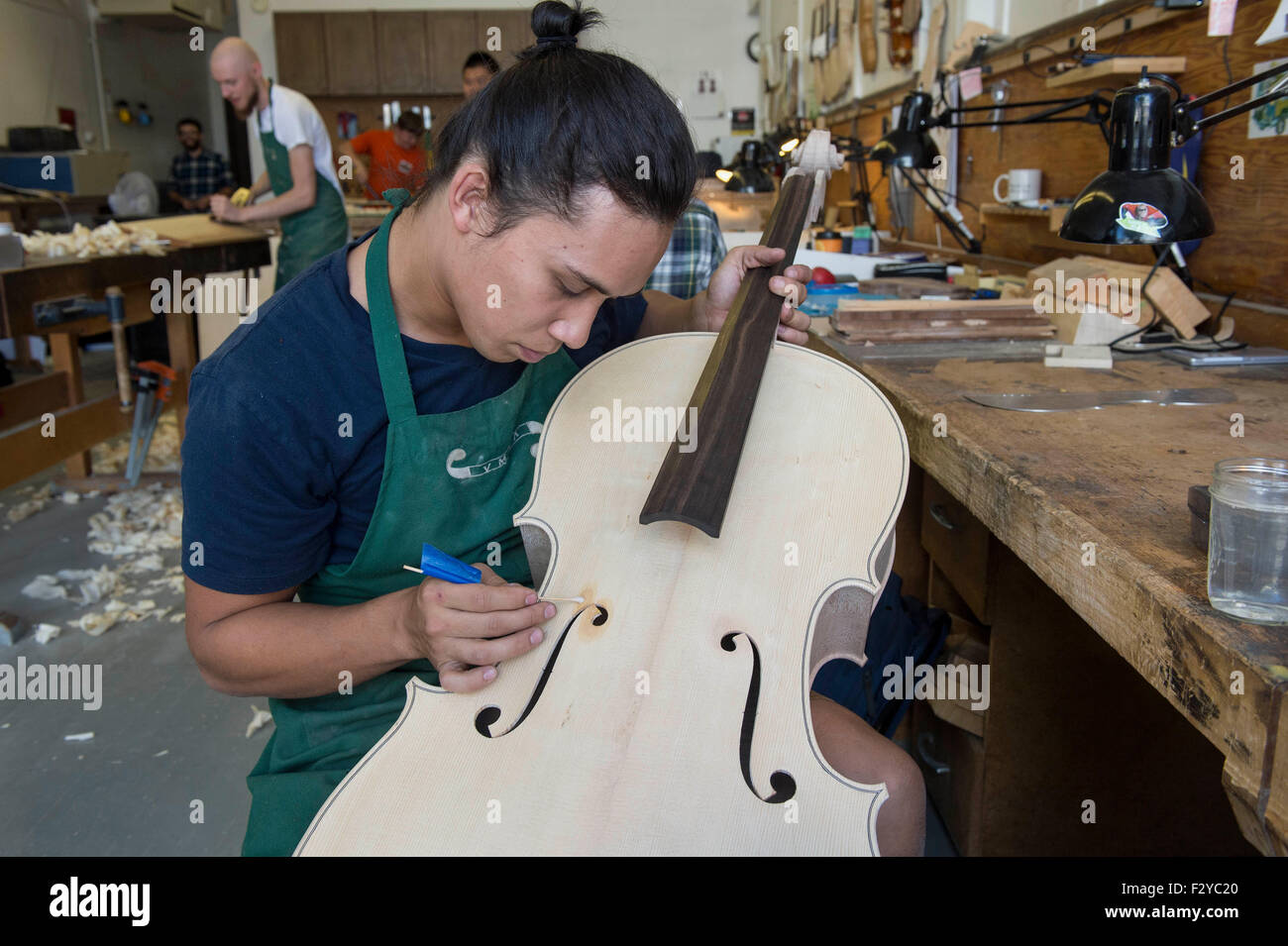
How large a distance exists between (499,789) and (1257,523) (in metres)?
0.64

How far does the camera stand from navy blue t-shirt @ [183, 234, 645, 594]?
1.02 m

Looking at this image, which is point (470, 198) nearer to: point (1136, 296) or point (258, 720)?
point (1136, 296)

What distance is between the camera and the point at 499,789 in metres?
0.81

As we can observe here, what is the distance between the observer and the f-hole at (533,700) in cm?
88

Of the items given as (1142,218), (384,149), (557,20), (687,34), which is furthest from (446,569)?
(687,34)

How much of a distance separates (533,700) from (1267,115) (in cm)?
170

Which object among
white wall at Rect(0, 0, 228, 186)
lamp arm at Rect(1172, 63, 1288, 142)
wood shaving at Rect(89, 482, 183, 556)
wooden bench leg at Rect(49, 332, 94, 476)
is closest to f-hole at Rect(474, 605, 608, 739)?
lamp arm at Rect(1172, 63, 1288, 142)

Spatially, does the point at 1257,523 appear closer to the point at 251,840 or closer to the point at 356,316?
the point at 356,316

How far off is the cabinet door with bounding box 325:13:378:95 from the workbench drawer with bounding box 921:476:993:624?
337 inches

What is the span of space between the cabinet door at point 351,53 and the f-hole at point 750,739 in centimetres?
931

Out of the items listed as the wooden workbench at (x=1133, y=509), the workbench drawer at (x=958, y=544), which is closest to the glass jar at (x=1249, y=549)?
the wooden workbench at (x=1133, y=509)

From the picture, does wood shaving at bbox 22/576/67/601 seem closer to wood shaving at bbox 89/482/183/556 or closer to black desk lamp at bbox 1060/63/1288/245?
wood shaving at bbox 89/482/183/556

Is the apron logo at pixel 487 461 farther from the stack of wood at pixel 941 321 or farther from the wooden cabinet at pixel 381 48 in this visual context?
the wooden cabinet at pixel 381 48
